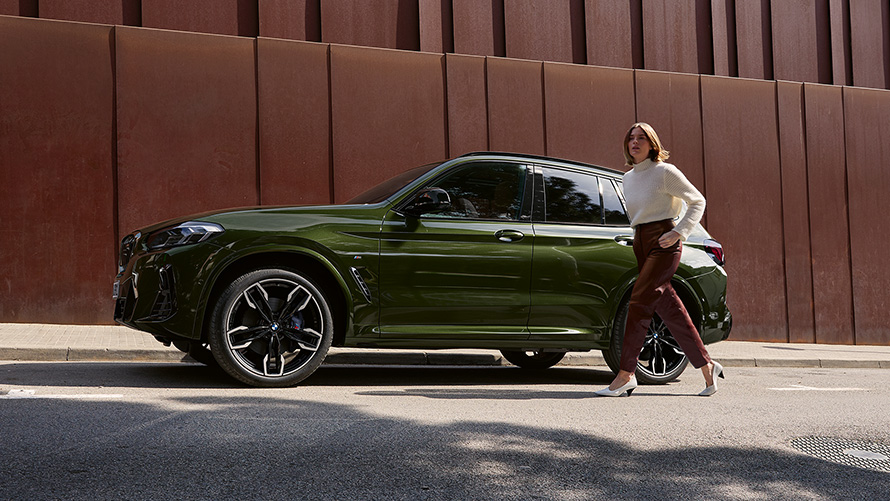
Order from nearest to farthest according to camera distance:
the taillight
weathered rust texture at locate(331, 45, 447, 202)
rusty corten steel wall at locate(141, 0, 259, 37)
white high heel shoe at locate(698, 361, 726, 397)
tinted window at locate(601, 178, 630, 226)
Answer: white high heel shoe at locate(698, 361, 726, 397), tinted window at locate(601, 178, 630, 226), the taillight, rusty corten steel wall at locate(141, 0, 259, 37), weathered rust texture at locate(331, 45, 447, 202)

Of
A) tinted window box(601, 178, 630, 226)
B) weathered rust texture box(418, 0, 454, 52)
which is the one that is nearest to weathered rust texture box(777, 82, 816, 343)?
weathered rust texture box(418, 0, 454, 52)

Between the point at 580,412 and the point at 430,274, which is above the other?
the point at 430,274

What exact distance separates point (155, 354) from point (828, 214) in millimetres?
12534

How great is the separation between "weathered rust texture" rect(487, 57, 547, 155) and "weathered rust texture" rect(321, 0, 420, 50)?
141 centimetres

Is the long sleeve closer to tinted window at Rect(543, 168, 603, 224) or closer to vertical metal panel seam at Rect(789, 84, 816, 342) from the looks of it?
tinted window at Rect(543, 168, 603, 224)

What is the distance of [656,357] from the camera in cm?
677

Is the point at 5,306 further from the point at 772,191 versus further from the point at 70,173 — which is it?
the point at 772,191

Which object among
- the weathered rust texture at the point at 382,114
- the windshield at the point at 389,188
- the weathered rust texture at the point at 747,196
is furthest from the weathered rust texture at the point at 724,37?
the windshield at the point at 389,188

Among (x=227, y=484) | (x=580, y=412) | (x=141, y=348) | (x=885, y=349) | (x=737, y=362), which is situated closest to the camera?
(x=227, y=484)

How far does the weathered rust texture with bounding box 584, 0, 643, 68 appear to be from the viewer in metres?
14.3

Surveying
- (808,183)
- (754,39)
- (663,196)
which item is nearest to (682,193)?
(663,196)

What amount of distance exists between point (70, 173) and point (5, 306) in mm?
1899

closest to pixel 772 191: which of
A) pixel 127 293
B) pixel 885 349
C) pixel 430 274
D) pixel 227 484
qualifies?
pixel 885 349

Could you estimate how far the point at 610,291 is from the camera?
21.4 feet
